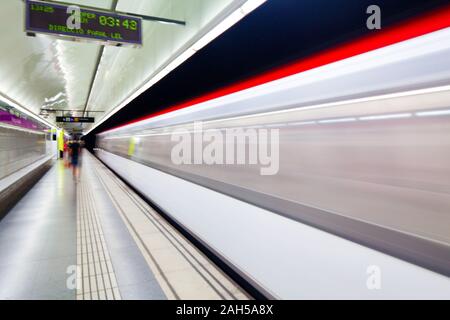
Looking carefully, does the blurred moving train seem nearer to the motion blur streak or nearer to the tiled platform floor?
the motion blur streak

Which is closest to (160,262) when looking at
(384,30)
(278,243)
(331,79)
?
(278,243)

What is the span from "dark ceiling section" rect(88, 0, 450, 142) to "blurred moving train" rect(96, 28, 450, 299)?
0.25 metres

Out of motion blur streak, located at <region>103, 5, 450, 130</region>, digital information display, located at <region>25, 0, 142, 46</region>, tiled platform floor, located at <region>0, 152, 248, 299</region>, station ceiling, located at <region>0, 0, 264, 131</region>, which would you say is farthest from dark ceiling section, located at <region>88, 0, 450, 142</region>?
tiled platform floor, located at <region>0, 152, 248, 299</region>

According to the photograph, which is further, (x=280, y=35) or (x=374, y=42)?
(x=280, y=35)

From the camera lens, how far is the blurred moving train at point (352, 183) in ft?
4.07

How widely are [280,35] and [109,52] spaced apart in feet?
17.8

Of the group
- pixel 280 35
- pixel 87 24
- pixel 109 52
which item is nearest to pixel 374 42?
pixel 280 35

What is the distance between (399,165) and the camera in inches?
53.6

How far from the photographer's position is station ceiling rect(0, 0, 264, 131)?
3.42 metres

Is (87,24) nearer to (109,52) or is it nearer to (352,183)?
(109,52)

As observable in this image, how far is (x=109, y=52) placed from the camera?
675cm

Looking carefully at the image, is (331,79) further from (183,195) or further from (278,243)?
(183,195)

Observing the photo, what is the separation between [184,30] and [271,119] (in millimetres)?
2403

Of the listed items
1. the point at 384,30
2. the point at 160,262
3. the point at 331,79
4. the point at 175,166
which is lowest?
the point at 160,262
